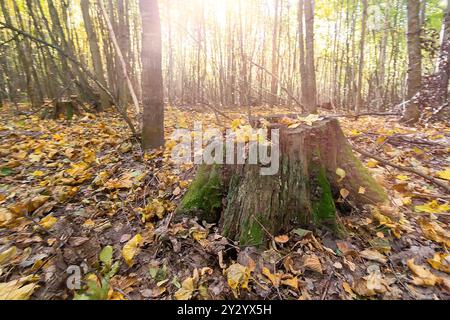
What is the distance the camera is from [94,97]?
7496 mm

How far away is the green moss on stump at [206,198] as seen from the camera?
213 centimetres

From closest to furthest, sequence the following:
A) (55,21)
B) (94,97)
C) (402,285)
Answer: (402,285) → (55,21) → (94,97)

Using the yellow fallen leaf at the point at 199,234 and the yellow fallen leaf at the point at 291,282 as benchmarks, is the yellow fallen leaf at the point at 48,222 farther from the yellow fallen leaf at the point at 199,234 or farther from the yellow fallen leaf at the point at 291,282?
the yellow fallen leaf at the point at 291,282

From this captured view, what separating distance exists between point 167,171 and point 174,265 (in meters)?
1.37

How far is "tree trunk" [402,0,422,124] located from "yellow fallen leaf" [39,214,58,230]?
5.95 meters

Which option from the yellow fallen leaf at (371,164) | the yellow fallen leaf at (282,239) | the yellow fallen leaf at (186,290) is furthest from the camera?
the yellow fallen leaf at (371,164)

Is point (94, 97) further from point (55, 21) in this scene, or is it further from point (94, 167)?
point (94, 167)

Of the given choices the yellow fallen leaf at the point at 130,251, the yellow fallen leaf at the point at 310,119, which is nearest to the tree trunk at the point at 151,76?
the yellow fallen leaf at the point at 130,251

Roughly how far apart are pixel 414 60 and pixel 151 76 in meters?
5.10

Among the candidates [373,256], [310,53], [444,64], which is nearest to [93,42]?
[310,53]

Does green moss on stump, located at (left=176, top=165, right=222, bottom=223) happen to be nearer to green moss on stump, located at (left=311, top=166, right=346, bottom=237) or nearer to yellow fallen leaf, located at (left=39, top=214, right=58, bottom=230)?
green moss on stump, located at (left=311, top=166, right=346, bottom=237)

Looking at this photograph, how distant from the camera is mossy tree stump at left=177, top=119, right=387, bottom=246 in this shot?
6.31 feet

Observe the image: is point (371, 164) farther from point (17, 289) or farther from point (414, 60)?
point (414, 60)
